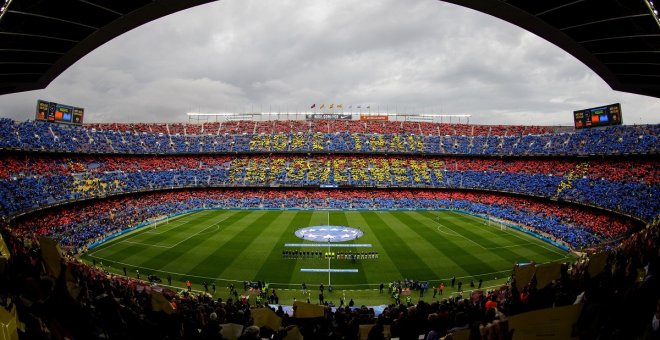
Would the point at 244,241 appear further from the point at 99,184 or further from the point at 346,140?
the point at 346,140

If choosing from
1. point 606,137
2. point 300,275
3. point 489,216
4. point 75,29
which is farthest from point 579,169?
point 75,29

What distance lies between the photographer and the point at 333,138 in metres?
81.3

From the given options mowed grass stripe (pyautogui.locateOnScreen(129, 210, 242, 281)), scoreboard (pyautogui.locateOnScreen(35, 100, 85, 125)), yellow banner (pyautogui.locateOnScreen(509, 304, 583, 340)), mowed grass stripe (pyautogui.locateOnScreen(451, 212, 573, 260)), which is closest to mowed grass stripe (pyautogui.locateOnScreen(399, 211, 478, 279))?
mowed grass stripe (pyautogui.locateOnScreen(451, 212, 573, 260))

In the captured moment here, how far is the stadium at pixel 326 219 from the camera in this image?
7.13 m

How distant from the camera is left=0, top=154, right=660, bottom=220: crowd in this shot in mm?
42484

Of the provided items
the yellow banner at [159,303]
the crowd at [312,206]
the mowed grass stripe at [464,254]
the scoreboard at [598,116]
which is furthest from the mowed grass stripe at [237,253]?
the scoreboard at [598,116]

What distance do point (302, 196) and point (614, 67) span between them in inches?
2247

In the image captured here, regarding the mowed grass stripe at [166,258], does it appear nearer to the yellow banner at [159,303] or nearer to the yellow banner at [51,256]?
the yellow banner at [51,256]

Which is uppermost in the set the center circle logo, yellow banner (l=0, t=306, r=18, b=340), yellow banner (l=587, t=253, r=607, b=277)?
yellow banner (l=0, t=306, r=18, b=340)

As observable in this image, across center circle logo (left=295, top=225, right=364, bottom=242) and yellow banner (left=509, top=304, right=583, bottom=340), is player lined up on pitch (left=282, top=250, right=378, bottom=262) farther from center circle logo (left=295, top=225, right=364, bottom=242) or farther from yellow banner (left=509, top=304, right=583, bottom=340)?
yellow banner (left=509, top=304, right=583, bottom=340)

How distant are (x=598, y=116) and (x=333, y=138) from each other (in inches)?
1918

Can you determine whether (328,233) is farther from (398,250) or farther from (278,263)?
(278,263)

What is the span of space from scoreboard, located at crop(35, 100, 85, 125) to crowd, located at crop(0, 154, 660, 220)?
7.04 meters

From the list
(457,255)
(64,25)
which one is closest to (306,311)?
(64,25)
